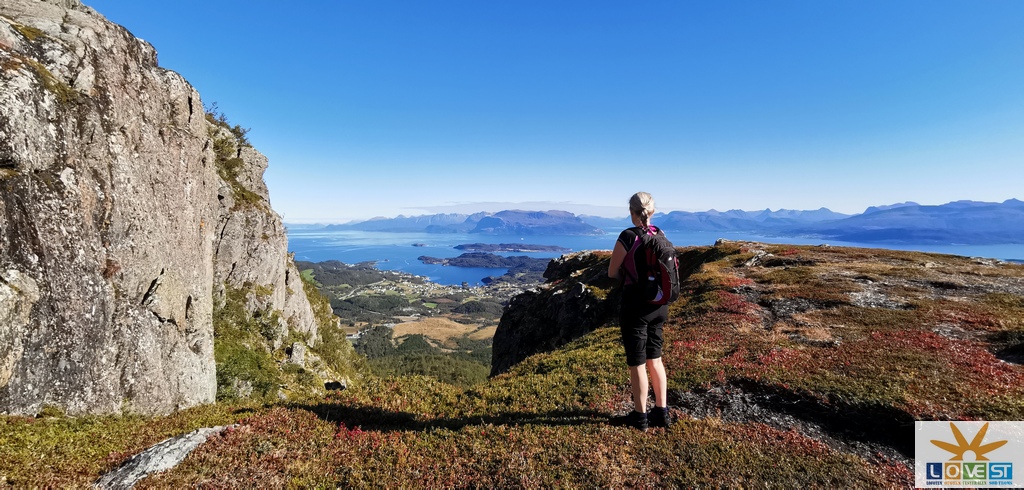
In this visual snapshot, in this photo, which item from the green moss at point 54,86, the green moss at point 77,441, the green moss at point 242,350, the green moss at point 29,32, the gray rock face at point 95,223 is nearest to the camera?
the green moss at point 77,441

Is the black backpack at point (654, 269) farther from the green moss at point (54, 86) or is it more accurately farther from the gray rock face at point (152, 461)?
the green moss at point (54, 86)

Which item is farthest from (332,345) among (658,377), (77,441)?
(658,377)

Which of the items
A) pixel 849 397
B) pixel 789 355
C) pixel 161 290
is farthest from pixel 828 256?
pixel 161 290

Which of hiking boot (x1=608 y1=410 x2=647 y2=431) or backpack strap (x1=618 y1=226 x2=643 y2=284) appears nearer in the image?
backpack strap (x1=618 y1=226 x2=643 y2=284)

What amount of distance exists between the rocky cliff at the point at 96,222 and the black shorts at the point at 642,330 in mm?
15229

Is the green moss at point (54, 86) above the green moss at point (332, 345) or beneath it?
above

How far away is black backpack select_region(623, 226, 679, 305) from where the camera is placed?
8.56 metres

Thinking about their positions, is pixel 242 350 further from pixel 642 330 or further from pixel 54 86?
pixel 642 330

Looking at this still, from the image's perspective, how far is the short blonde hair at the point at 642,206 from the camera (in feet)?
29.1

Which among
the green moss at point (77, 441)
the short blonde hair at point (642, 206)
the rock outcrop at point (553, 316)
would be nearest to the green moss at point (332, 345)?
the rock outcrop at point (553, 316)

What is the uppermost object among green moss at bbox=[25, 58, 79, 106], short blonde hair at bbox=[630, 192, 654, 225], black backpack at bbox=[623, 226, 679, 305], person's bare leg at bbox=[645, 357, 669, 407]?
green moss at bbox=[25, 58, 79, 106]

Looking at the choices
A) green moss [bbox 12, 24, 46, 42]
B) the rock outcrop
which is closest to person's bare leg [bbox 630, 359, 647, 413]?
the rock outcrop

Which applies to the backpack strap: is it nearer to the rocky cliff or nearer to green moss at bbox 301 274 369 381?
the rocky cliff

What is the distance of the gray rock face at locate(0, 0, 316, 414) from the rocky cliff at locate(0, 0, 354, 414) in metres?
0.04
